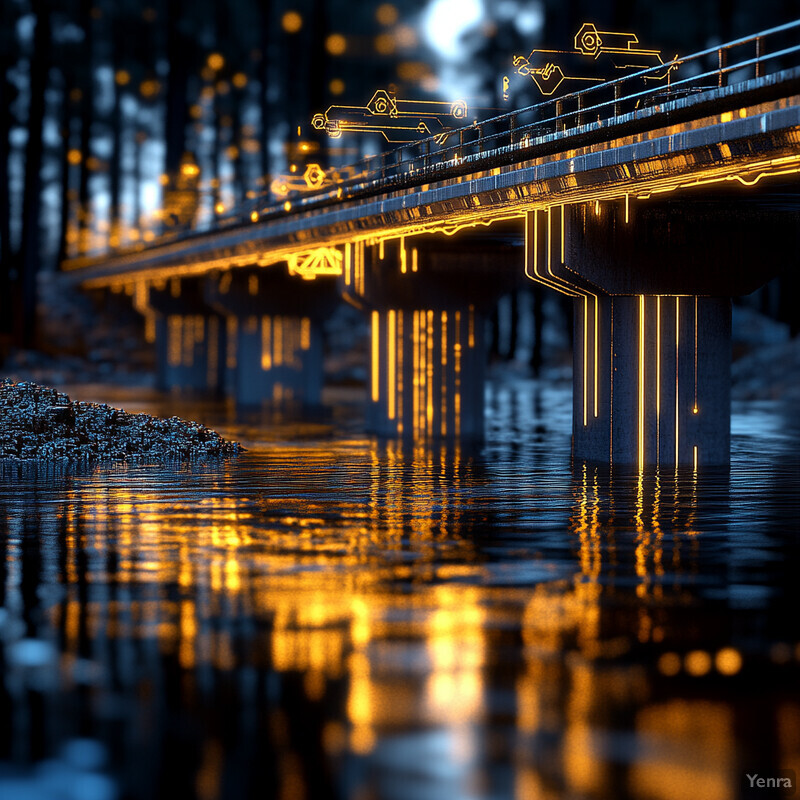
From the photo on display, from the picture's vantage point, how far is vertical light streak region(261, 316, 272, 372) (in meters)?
59.1

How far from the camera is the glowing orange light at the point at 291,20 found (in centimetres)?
9462

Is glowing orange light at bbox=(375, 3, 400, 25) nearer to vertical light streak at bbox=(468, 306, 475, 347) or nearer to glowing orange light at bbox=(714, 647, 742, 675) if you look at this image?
vertical light streak at bbox=(468, 306, 475, 347)

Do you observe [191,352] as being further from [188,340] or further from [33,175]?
[33,175]

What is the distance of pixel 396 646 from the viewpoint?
34.4ft

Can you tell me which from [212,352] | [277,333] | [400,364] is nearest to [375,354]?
[400,364]

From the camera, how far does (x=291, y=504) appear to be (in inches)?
778

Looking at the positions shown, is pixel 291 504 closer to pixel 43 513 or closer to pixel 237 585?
pixel 43 513

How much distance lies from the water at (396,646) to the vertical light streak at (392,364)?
1864 centimetres

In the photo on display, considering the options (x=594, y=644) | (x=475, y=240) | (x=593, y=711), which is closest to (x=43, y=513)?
(x=594, y=644)

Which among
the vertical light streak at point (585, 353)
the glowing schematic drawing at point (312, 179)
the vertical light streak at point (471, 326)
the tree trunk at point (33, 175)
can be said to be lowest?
the vertical light streak at point (585, 353)

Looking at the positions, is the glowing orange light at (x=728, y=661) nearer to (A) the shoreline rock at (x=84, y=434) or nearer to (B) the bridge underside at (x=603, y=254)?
(B) the bridge underside at (x=603, y=254)

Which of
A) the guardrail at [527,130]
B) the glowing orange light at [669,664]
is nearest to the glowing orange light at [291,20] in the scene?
the guardrail at [527,130]

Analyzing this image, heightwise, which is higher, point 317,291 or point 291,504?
point 317,291

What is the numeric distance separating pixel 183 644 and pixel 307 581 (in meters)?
2.74
